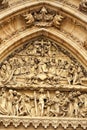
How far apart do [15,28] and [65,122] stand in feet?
8.34

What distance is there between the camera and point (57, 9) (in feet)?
34.0

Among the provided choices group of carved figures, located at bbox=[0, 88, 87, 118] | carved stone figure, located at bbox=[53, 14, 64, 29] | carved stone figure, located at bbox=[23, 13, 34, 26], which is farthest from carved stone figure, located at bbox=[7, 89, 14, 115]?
carved stone figure, located at bbox=[53, 14, 64, 29]

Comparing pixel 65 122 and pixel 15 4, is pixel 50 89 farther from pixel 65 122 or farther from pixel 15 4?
pixel 15 4

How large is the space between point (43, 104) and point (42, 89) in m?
0.36

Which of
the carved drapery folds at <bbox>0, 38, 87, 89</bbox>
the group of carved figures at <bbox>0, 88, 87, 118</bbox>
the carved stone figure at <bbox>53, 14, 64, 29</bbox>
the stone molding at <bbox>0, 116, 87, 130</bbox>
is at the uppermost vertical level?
the carved stone figure at <bbox>53, 14, 64, 29</bbox>

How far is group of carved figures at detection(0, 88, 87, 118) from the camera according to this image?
9539 millimetres

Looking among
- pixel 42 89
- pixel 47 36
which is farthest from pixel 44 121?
pixel 47 36

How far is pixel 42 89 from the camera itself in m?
9.80

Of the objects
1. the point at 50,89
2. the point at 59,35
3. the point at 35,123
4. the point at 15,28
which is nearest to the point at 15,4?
the point at 15,28

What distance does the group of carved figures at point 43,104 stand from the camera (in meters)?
Answer: 9.54

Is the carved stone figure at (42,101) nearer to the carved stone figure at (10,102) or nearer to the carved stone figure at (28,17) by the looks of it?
the carved stone figure at (10,102)

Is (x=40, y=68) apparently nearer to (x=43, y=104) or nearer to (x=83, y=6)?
(x=43, y=104)

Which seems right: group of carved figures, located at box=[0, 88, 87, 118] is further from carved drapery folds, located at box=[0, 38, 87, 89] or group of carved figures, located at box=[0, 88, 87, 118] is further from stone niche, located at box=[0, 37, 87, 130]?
carved drapery folds, located at box=[0, 38, 87, 89]

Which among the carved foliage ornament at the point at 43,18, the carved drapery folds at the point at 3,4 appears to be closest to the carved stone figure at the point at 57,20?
the carved foliage ornament at the point at 43,18
